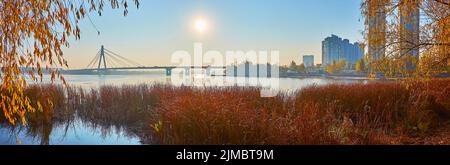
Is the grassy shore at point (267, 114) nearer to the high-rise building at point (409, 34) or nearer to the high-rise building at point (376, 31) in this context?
the high-rise building at point (409, 34)

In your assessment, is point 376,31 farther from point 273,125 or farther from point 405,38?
point 273,125

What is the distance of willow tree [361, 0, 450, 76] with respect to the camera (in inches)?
215

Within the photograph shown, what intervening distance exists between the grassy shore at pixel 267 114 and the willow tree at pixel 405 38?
0.53 meters

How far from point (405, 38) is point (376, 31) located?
694mm

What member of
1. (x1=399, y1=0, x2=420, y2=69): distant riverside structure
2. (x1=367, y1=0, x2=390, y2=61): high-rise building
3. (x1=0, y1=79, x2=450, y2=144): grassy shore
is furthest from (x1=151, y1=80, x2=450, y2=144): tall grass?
(x1=367, y1=0, x2=390, y2=61): high-rise building

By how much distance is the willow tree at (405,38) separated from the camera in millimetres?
5465

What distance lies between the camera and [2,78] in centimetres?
242

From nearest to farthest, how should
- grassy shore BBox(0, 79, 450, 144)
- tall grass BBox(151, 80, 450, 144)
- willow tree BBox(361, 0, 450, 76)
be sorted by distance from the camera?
tall grass BBox(151, 80, 450, 144)
grassy shore BBox(0, 79, 450, 144)
willow tree BBox(361, 0, 450, 76)

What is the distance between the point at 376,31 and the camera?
598 centimetres

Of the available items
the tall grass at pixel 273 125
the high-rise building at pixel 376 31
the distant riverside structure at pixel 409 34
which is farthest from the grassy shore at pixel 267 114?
the high-rise building at pixel 376 31

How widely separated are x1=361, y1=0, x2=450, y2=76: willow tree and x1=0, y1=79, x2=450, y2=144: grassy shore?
53 centimetres

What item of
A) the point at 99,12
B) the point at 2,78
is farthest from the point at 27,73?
the point at 99,12

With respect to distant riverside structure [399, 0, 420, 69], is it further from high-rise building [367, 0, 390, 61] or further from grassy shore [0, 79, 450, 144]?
grassy shore [0, 79, 450, 144]
